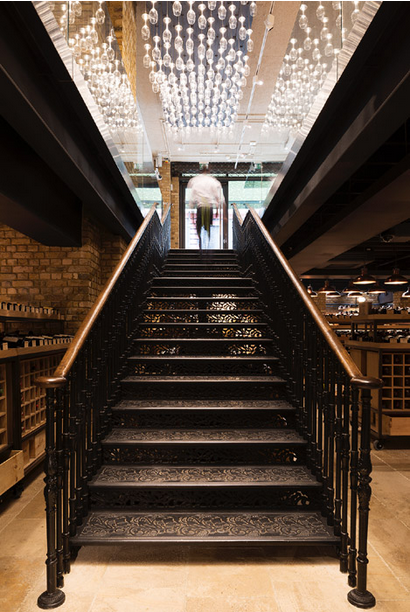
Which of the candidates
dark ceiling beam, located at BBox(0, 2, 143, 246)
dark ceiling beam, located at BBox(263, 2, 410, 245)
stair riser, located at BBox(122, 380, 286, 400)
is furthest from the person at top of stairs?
stair riser, located at BBox(122, 380, 286, 400)

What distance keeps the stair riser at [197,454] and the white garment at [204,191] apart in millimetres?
4536

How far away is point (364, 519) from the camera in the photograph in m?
2.12

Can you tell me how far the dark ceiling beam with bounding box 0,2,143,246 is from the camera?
254 cm

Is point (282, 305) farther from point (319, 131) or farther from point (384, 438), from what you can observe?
point (384, 438)

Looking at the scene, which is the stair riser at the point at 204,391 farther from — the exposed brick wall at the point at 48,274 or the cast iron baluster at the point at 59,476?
the exposed brick wall at the point at 48,274

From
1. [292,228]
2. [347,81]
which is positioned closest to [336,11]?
[347,81]

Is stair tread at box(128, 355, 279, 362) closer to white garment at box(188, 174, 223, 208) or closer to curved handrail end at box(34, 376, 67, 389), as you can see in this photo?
curved handrail end at box(34, 376, 67, 389)

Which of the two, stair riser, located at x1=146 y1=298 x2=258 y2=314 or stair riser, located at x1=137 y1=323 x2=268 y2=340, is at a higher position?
stair riser, located at x1=146 y1=298 x2=258 y2=314

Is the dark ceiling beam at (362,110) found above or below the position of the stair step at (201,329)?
above

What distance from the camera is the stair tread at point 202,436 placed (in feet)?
9.53

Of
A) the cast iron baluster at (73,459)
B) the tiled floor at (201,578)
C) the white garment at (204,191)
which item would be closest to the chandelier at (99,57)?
the white garment at (204,191)

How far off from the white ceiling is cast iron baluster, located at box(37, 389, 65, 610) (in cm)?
502

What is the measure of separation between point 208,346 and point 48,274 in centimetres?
294

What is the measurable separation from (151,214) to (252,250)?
1429 millimetres
